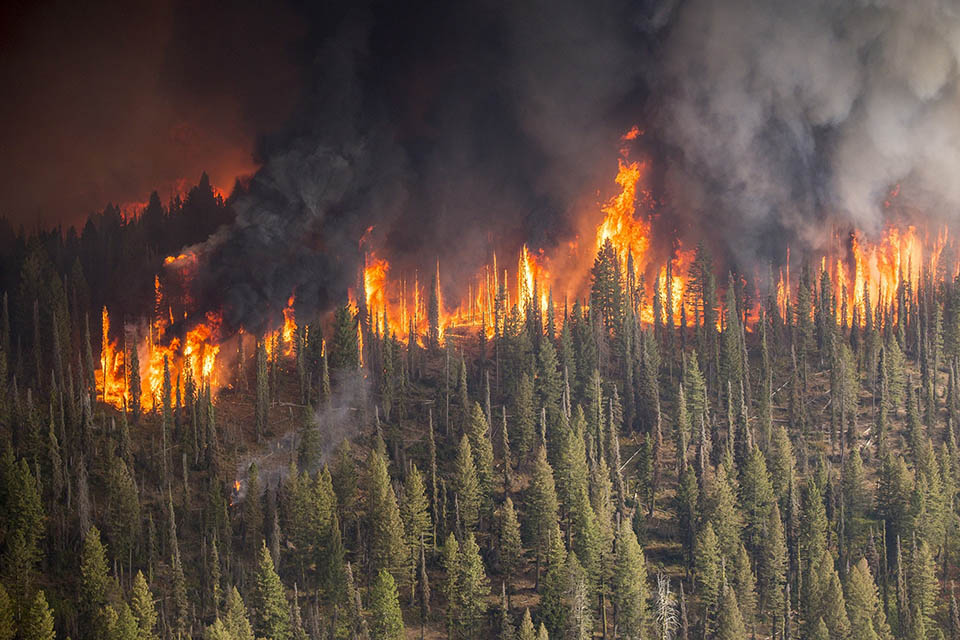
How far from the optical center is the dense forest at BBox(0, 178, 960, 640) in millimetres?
155000

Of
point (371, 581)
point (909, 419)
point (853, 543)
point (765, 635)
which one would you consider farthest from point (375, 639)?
point (909, 419)

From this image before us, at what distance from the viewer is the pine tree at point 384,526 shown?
16075 centimetres

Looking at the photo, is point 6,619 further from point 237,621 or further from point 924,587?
point 924,587

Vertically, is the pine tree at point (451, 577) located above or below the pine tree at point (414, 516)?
below

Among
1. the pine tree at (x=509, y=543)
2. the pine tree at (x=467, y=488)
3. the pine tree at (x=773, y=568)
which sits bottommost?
the pine tree at (x=773, y=568)

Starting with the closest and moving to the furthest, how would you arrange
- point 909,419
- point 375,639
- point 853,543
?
point 375,639 → point 853,543 → point 909,419

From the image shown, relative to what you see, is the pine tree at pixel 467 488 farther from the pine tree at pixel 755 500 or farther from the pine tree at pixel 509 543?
the pine tree at pixel 755 500

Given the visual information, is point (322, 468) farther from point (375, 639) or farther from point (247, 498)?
point (375, 639)

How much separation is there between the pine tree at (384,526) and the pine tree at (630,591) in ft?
81.3

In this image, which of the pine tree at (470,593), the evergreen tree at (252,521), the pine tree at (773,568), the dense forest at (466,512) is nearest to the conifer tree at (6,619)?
the dense forest at (466,512)

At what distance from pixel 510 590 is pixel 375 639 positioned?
64.2 feet

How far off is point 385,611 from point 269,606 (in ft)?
40.4

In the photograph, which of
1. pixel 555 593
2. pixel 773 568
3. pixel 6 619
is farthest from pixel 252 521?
pixel 773 568

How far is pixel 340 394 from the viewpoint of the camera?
198 meters
